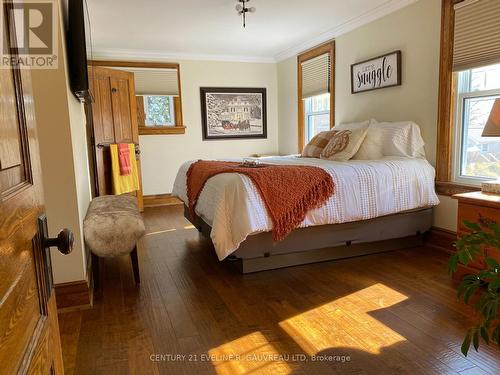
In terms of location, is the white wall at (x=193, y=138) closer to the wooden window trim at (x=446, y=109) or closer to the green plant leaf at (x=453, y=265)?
the wooden window trim at (x=446, y=109)

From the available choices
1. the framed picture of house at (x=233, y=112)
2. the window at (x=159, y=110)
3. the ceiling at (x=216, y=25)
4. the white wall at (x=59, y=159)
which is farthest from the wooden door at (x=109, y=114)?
the white wall at (x=59, y=159)

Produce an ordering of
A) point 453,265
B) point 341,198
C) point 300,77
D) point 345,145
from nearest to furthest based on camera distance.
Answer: point 453,265
point 341,198
point 345,145
point 300,77

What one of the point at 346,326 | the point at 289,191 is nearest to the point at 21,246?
the point at 346,326

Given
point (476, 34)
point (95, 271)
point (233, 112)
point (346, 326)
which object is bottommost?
point (346, 326)

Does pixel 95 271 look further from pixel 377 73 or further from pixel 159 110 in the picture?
pixel 159 110

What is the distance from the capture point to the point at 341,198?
287cm

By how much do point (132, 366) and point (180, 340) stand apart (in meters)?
0.28

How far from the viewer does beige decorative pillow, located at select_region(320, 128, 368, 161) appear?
3.53 metres

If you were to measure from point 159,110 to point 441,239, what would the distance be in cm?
421

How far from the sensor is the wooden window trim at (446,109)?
3162 millimetres

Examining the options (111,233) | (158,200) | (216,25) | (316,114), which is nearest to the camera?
(111,233)

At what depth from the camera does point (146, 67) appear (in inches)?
217

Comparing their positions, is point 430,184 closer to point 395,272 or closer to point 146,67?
point 395,272

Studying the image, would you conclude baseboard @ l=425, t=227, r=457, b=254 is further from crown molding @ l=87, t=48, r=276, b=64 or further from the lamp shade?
crown molding @ l=87, t=48, r=276, b=64
